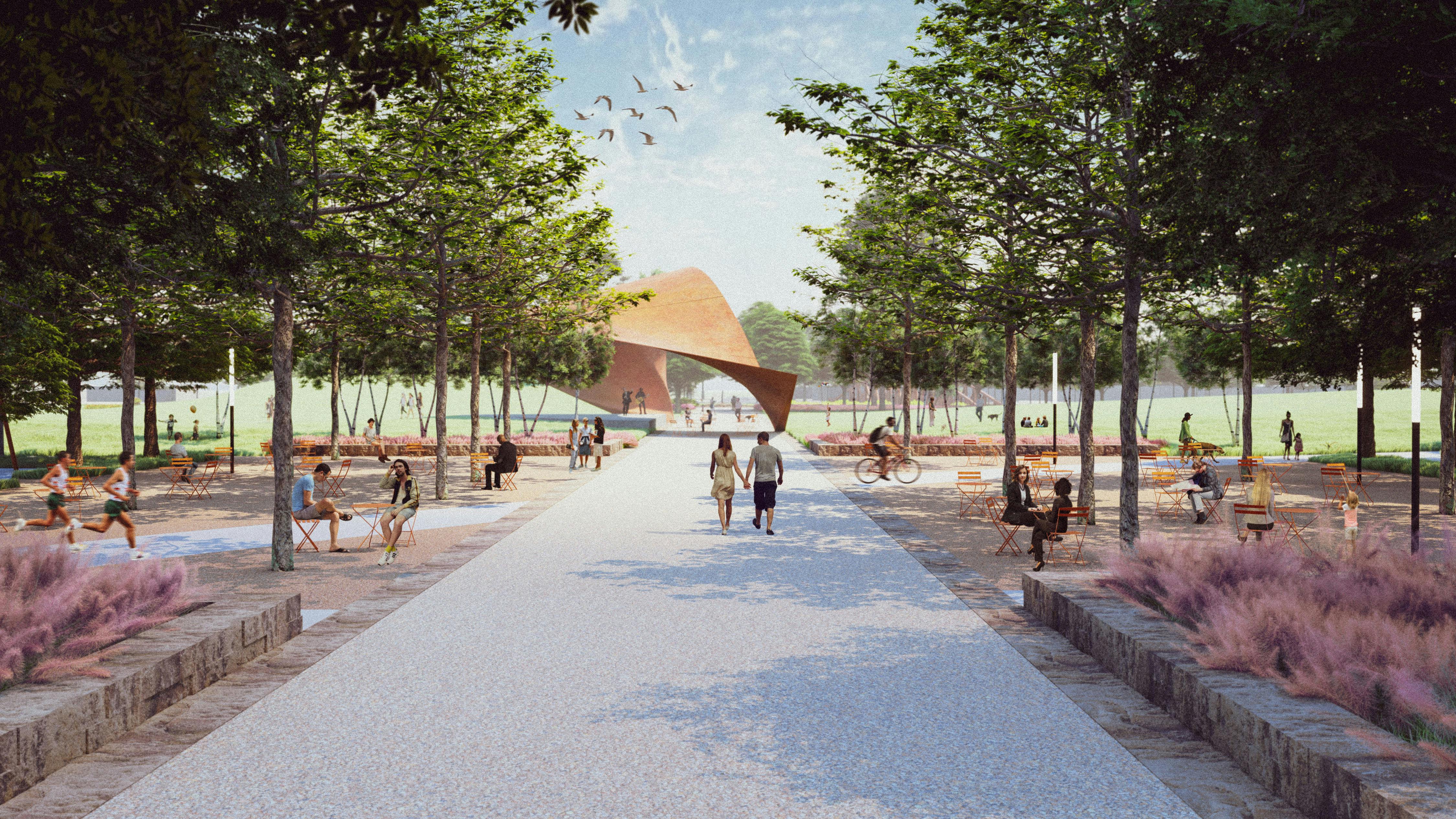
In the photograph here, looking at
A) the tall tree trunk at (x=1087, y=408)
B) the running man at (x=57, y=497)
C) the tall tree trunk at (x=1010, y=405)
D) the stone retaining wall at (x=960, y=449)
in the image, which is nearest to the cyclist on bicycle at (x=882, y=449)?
the tall tree trunk at (x=1010, y=405)

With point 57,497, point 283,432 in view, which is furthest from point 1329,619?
point 57,497

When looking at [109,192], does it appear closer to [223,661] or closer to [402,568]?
[223,661]

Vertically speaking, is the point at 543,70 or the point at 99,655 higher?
the point at 543,70

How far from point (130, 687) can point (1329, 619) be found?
6247 mm

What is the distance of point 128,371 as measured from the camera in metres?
18.5

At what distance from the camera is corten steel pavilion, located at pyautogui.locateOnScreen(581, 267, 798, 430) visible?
4500 cm

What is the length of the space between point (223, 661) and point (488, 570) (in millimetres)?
4078

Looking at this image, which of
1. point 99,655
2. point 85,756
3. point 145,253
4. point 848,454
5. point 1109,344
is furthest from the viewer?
point 1109,344

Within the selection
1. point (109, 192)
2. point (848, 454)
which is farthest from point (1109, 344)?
point (109, 192)

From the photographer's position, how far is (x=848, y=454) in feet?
97.2

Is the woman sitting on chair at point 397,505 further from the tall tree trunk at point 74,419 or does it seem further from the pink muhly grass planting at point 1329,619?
the tall tree trunk at point 74,419

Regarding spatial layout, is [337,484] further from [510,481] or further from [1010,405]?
[1010,405]

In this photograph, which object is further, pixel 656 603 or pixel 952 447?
pixel 952 447

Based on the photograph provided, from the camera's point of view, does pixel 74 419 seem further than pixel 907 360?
No
